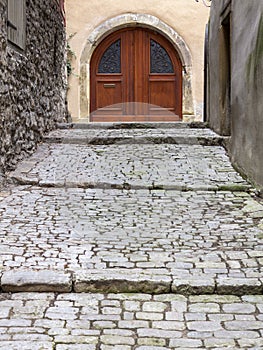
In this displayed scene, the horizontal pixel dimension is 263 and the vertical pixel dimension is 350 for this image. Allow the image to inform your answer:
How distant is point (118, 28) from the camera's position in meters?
11.3

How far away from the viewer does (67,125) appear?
8.65 meters

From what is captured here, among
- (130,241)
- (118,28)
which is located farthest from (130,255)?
(118,28)

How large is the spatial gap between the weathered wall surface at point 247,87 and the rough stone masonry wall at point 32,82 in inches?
106

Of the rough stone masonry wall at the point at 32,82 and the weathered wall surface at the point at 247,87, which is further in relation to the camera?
the rough stone masonry wall at the point at 32,82

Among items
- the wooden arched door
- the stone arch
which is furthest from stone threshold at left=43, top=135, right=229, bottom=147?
the wooden arched door

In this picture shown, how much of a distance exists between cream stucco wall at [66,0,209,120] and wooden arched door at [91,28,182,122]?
0.39 metres

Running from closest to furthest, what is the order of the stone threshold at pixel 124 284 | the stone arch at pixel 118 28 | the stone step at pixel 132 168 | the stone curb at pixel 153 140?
the stone threshold at pixel 124 284 < the stone step at pixel 132 168 < the stone curb at pixel 153 140 < the stone arch at pixel 118 28

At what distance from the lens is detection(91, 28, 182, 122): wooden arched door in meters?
11.5

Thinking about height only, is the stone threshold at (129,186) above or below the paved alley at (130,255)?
above

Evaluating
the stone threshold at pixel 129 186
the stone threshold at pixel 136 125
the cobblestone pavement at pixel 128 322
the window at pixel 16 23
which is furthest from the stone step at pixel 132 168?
the cobblestone pavement at pixel 128 322

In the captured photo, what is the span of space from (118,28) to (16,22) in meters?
5.72

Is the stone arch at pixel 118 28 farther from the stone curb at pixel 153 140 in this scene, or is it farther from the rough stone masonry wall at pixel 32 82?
the stone curb at pixel 153 140

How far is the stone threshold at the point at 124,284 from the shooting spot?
9.78ft

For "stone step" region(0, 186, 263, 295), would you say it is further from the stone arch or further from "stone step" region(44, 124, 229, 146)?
the stone arch
